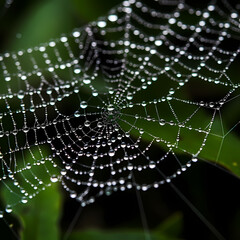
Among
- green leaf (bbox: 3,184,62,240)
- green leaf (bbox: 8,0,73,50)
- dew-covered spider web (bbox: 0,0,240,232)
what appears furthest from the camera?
green leaf (bbox: 8,0,73,50)

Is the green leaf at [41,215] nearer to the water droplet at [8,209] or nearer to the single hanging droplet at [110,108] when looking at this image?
the water droplet at [8,209]

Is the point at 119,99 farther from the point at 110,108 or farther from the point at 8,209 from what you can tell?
the point at 8,209

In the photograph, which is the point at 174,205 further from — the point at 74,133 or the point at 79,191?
the point at 74,133

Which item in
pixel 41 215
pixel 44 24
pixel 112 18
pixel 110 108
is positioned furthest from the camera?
pixel 44 24

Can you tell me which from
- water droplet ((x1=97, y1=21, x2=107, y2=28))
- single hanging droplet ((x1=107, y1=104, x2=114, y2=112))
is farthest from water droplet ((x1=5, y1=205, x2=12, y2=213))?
water droplet ((x1=97, y1=21, x2=107, y2=28))

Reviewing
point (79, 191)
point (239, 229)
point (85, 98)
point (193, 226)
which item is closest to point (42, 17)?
point (85, 98)

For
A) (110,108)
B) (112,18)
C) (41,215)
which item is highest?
(112,18)

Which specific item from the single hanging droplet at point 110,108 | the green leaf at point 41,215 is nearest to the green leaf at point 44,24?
the single hanging droplet at point 110,108

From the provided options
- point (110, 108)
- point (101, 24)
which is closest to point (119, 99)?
point (110, 108)

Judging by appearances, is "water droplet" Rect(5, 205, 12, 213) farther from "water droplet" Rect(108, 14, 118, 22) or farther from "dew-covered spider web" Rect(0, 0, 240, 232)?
"water droplet" Rect(108, 14, 118, 22)
